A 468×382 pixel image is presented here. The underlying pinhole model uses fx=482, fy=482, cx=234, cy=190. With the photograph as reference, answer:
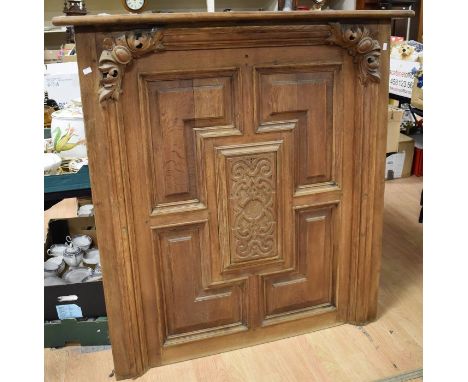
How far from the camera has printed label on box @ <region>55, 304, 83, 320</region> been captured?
75.2 inches

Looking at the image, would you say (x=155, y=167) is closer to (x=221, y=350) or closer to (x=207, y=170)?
(x=207, y=170)

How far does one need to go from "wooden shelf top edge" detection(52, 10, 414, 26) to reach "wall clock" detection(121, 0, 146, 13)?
9.94 ft

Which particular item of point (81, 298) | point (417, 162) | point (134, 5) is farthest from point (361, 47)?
point (134, 5)

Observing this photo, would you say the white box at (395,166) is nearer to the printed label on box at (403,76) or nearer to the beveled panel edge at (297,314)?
the printed label on box at (403,76)

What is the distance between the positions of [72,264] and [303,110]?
1.22 m

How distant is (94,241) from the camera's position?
7.79 ft

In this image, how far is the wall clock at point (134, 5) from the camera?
4148 mm

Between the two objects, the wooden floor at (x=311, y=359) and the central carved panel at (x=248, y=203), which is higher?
the central carved panel at (x=248, y=203)

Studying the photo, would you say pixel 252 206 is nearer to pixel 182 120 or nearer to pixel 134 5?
pixel 182 120

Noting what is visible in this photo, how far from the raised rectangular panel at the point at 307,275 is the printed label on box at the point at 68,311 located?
744 mm

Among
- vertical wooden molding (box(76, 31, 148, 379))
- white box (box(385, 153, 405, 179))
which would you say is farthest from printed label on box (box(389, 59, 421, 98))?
vertical wooden molding (box(76, 31, 148, 379))

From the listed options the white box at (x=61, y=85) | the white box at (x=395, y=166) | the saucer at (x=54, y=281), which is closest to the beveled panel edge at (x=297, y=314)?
the saucer at (x=54, y=281)

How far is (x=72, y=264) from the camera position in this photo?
213 centimetres

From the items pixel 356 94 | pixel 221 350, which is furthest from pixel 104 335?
pixel 356 94
